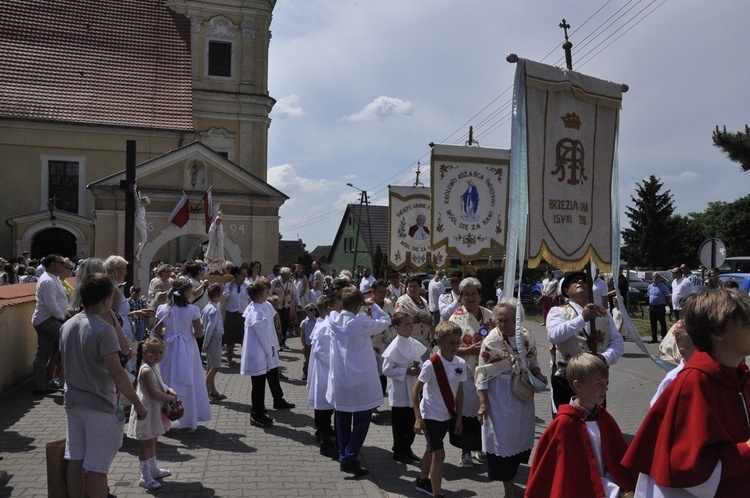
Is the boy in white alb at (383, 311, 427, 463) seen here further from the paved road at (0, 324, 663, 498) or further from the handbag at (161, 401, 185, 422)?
the handbag at (161, 401, 185, 422)

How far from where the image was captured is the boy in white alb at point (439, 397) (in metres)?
5.65

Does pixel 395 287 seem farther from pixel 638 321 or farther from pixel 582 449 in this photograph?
pixel 638 321

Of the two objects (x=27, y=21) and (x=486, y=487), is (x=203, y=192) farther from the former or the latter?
(x=486, y=487)

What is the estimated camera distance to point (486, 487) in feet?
20.2

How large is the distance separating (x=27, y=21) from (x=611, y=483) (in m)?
36.0

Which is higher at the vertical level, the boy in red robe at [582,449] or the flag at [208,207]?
the flag at [208,207]

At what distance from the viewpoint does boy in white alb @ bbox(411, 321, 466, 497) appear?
5652 millimetres

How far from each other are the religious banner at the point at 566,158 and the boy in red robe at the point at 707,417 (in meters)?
2.75

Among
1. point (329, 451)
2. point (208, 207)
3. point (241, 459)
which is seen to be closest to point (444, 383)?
point (329, 451)

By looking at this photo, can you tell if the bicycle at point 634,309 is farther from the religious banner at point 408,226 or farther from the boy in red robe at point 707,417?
the boy in red robe at point 707,417

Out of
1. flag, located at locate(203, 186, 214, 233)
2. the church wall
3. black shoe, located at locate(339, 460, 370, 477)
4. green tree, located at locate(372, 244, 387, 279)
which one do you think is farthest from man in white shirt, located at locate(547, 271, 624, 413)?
green tree, located at locate(372, 244, 387, 279)

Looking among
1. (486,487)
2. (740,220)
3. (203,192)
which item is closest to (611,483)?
(486,487)

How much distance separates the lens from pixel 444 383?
5746mm

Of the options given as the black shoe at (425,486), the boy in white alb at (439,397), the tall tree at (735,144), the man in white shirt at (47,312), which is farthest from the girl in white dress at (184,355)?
the tall tree at (735,144)
